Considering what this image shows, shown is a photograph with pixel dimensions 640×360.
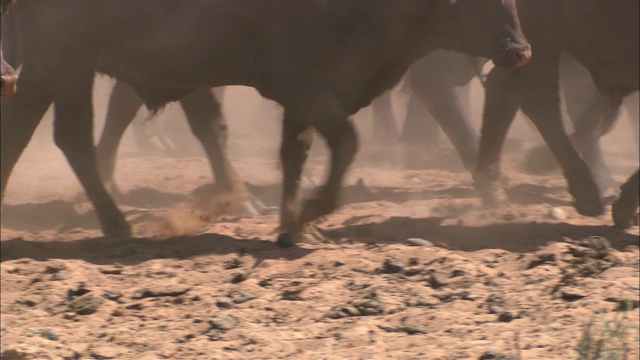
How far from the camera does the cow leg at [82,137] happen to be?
7.33 metres

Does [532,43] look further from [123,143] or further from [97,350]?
[123,143]

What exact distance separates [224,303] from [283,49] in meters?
1.70

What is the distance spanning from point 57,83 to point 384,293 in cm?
261

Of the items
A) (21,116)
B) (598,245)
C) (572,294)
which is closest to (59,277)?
(21,116)

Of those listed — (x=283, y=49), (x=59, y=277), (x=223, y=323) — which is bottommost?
(x=223, y=323)

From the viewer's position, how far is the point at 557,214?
26.3ft

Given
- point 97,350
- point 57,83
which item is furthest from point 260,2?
point 97,350

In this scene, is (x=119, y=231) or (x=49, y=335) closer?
(x=49, y=335)

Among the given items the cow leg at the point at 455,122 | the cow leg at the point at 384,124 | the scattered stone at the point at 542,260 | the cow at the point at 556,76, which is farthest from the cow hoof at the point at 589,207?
the cow leg at the point at 384,124

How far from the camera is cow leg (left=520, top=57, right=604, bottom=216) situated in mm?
8102

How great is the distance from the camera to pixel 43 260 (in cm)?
677

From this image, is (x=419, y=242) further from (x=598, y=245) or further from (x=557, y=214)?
(x=557, y=214)

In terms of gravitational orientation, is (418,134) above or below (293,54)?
above

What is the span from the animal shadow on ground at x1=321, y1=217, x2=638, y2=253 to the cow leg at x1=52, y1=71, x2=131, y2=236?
1317mm
